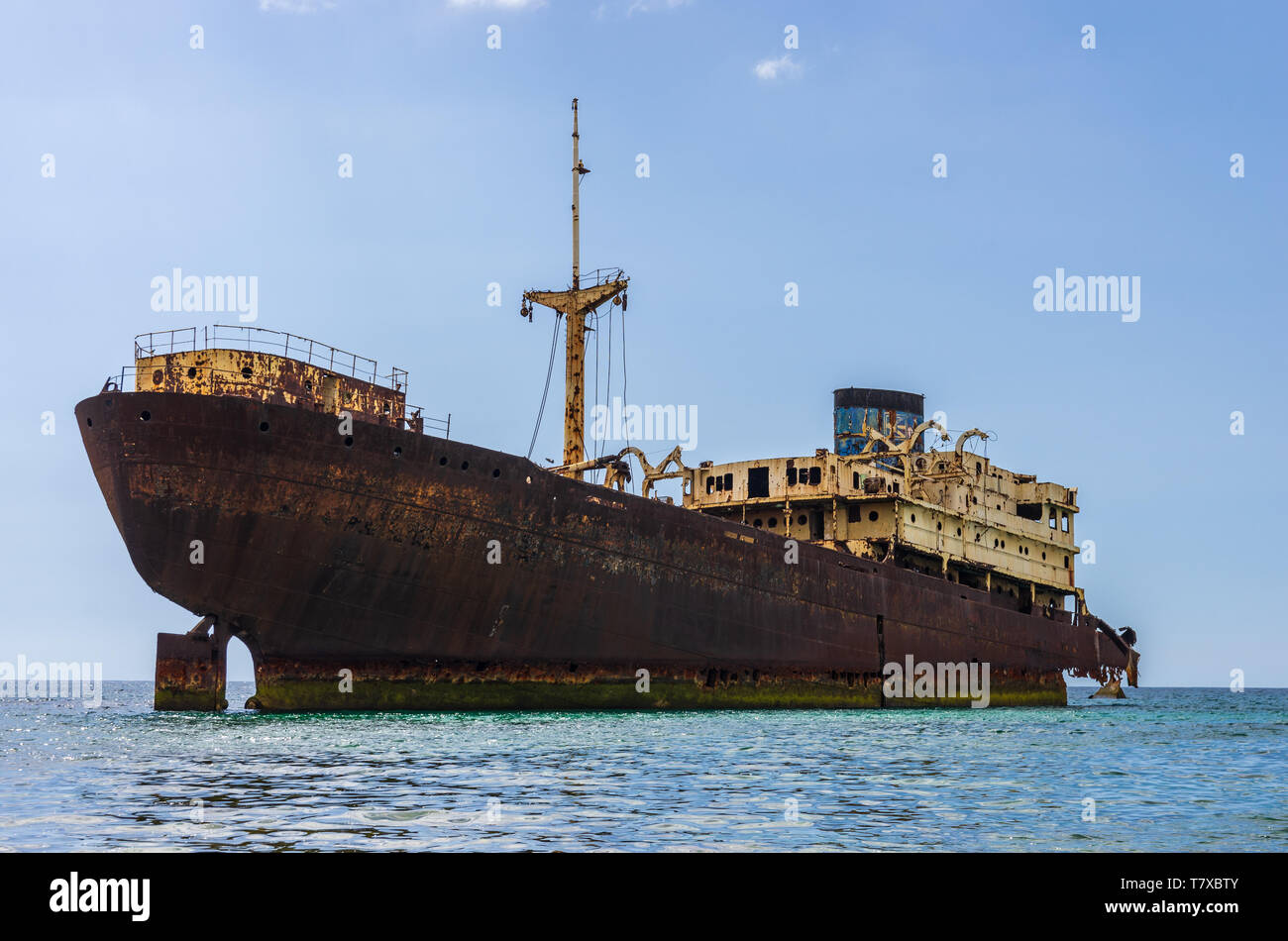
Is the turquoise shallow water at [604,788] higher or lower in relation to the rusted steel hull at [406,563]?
lower

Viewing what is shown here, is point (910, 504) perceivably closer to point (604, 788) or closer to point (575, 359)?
point (575, 359)

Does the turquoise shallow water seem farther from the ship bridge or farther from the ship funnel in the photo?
the ship funnel

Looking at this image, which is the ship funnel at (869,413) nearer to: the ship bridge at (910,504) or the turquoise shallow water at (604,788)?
the ship bridge at (910,504)

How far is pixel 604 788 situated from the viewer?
11961 millimetres

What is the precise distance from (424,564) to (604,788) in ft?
33.1

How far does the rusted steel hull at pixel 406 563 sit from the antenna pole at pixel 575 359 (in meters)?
5.13

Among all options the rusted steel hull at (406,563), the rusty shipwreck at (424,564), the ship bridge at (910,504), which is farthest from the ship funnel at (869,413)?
the rusted steel hull at (406,563)

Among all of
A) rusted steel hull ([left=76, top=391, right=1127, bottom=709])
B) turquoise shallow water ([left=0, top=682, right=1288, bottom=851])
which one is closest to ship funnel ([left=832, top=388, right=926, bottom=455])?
rusted steel hull ([left=76, top=391, right=1127, bottom=709])

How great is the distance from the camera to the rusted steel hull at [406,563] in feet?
66.5

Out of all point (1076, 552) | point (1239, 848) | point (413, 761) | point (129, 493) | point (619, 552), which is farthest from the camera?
point (1076, 552)
